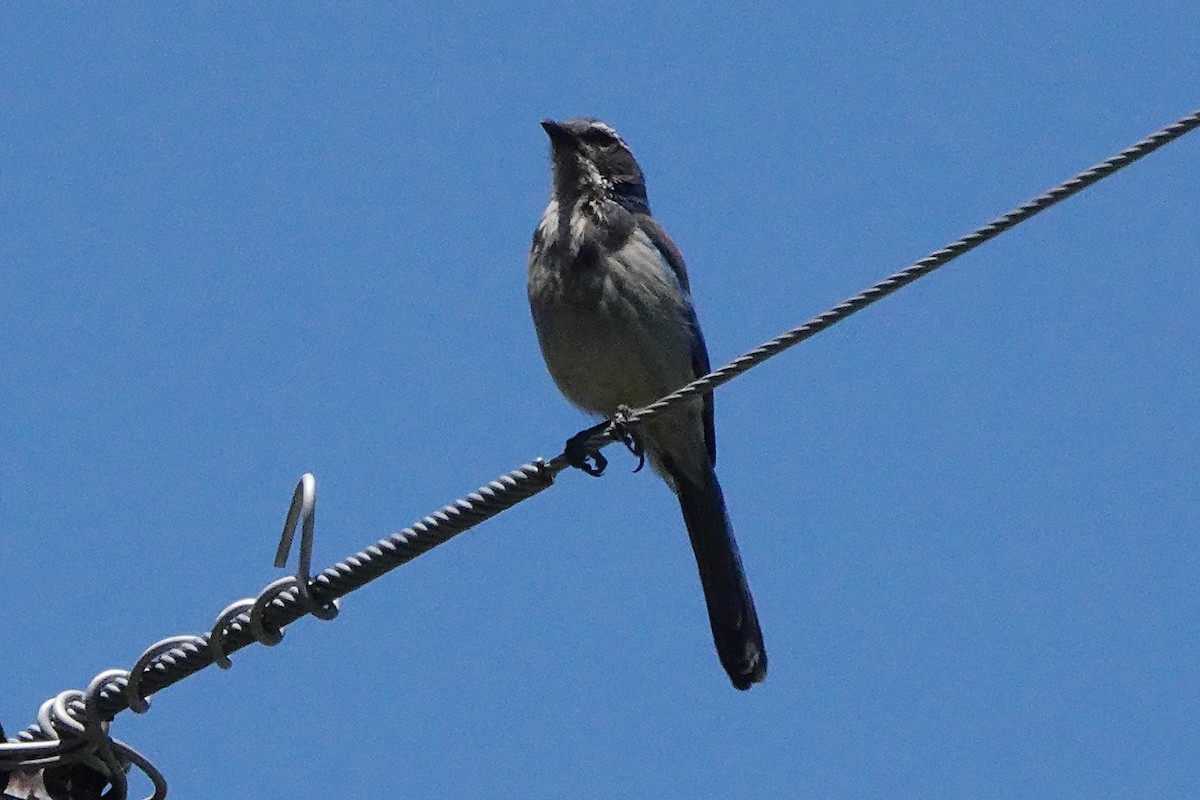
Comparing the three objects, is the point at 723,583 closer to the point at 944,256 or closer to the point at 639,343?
the point at 639,343

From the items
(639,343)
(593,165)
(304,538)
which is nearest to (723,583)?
(639,343)

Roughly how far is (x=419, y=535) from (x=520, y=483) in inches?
19.9

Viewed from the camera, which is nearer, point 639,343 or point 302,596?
point 302,596

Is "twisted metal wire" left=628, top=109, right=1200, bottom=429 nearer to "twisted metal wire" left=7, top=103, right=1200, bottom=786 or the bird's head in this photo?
"twisted metal wire" left=7, top=103, right=1200, bottom=786

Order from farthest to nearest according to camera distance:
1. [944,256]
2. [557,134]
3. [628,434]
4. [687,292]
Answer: [557,134], [687,292], [628,434], [944,256]

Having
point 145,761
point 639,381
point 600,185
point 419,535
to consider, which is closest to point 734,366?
point 419,535

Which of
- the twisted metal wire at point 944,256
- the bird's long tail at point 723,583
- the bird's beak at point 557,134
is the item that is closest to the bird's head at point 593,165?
the bird's beak at point 557,134

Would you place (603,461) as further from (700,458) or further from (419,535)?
(419,535)

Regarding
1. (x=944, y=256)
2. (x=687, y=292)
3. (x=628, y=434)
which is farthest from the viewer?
(x=687, y=292)

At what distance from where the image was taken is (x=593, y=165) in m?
9.81

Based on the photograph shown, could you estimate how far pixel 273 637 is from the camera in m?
5.66

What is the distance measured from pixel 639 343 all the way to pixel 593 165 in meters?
1.45

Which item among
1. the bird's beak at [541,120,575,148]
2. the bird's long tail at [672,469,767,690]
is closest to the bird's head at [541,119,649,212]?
the bird's beak at [541,120,575,148]

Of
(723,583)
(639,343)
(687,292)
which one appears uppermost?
(687,292)
